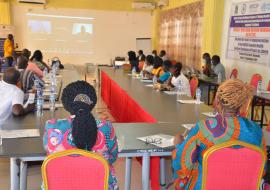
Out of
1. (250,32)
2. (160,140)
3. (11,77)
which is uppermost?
(250,32)

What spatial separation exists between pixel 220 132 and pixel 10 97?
2227 mm

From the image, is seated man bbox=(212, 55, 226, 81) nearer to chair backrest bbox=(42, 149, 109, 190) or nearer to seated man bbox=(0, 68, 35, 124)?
seated man bbox=(0, 68, 35, 124)

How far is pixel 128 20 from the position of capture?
503 inches

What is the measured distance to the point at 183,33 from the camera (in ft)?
34.4

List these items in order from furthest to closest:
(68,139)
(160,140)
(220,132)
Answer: (160,140), (220,132), (68,139)

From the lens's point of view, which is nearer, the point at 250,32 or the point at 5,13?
the point at 250,32

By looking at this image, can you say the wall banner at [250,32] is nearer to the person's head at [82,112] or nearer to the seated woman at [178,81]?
the seated woman at [178,81]

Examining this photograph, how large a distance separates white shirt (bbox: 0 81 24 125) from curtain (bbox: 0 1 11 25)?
8989 mm

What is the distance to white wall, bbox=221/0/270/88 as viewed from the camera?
6827mm

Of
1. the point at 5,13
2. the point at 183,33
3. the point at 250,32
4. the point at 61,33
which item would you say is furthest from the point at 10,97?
the point at 61,33

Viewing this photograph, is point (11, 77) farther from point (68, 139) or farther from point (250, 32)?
point (250, 32)

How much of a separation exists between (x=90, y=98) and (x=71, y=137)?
24cm

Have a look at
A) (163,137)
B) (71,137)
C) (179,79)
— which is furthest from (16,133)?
(179,79)

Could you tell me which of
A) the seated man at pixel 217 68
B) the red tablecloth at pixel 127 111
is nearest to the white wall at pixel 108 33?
the red tablecloth at pixel 127 111
